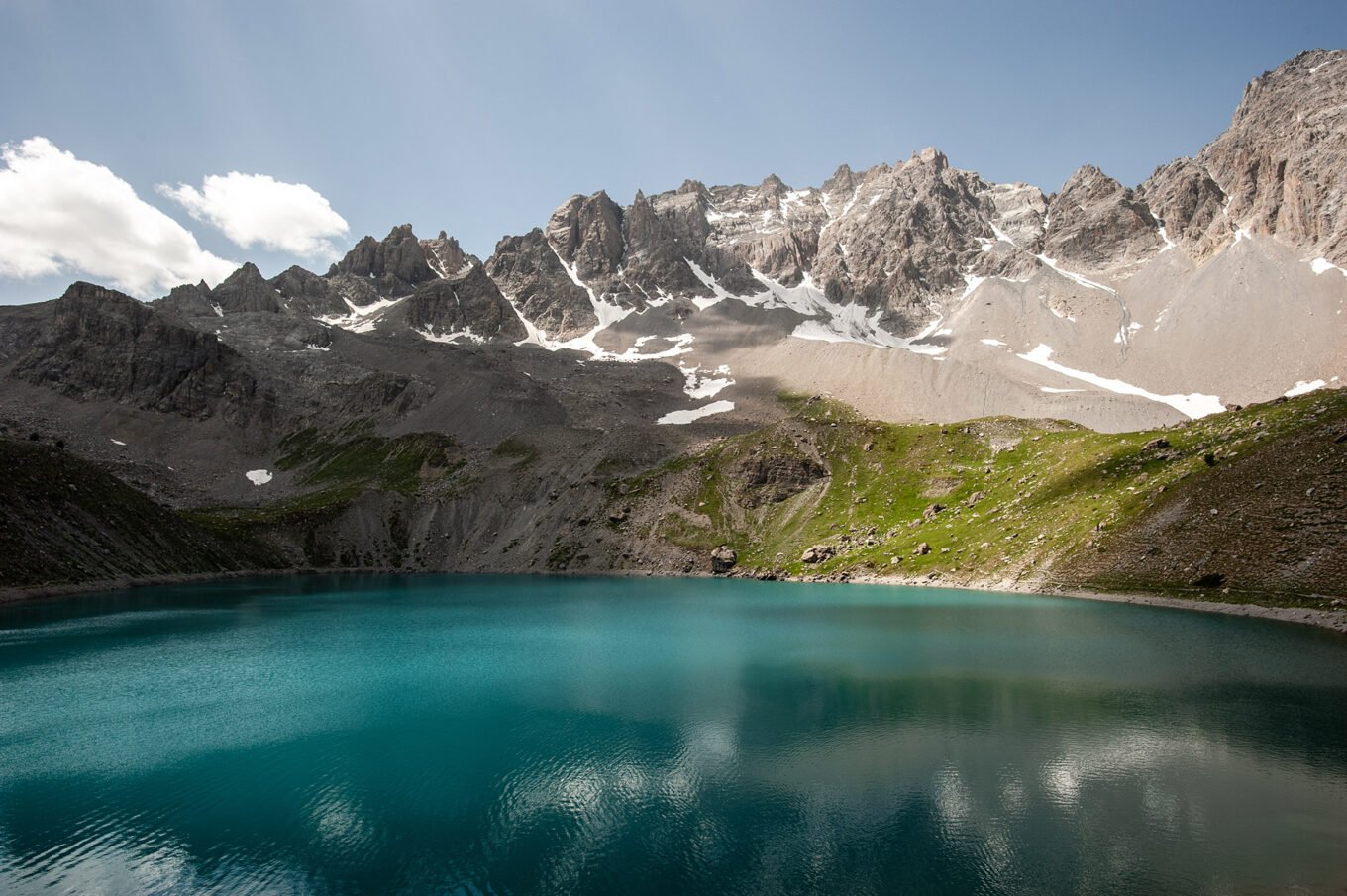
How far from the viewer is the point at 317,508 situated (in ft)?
449

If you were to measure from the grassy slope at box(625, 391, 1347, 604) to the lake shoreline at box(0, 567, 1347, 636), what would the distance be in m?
1.39

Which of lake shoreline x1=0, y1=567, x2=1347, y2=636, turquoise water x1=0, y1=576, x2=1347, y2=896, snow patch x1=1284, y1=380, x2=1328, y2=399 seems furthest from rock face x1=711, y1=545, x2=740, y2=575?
snow patch x1=1284, y1=380, x2=1328, y2=399

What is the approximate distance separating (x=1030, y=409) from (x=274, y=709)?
17910 cm

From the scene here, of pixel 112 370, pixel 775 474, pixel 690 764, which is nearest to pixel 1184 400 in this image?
pixel 775 474

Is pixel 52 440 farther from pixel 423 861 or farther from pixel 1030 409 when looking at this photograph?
pixel 1030 409

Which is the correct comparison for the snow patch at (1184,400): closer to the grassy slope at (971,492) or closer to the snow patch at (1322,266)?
the snow patch at (1322,266)

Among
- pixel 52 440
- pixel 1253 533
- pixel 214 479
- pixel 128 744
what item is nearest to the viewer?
pixel 128 744

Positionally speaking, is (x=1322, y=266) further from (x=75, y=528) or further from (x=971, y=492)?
(x=75, y=528)

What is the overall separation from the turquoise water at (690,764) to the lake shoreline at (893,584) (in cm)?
328

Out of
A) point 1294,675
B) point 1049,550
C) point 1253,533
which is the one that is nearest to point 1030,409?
point 1049,550

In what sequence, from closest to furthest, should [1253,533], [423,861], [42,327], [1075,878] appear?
[1075,878] → [423,861] → [1253,533] → [42,327]

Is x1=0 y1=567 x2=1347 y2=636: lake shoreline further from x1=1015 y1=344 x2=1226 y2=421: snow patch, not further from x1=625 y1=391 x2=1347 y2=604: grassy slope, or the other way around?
x1=1015 y1=344 x2=1226 y2=421: snow patch

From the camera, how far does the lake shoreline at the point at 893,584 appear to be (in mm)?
47656

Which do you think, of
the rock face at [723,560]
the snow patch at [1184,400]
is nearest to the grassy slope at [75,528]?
the rock face at [723,560]
